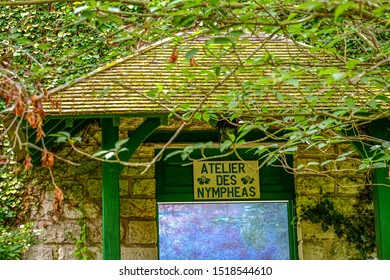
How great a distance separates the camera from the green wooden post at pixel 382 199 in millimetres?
6836

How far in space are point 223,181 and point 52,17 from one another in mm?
3149

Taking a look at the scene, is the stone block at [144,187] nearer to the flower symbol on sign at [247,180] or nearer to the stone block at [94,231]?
the stone block at [94,231]

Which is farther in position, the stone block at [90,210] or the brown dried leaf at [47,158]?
the stone block at [90,210]

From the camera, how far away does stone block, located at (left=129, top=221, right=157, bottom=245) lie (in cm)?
821

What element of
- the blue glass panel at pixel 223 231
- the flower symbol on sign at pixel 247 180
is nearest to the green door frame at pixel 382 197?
the blue glass panel at pixel 223 231

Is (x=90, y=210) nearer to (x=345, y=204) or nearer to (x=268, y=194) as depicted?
(x=268, y=194)

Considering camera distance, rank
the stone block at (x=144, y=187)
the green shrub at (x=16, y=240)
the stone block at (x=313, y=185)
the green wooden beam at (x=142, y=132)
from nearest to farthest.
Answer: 1. the green wooden beam at (x=142, y=132)
2. the green shrub at (x=16, y=240)
3. the stone block at (x=144, y=187)
4. the stone block at (x=313, y=185)

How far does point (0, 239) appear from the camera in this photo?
7.86 m

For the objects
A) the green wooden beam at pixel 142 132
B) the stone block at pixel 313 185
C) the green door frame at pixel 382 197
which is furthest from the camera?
the stone block at pixel 313 185

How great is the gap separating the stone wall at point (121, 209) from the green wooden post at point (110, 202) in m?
1.56

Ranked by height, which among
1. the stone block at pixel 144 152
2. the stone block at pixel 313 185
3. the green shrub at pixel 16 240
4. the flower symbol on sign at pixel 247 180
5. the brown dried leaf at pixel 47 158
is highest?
the stone block at pixel 144 152

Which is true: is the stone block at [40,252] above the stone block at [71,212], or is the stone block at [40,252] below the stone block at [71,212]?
below

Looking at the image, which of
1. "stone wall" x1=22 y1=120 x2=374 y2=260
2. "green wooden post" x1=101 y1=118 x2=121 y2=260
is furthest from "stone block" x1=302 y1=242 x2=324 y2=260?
"green wooden post" x1=101 y1=118 x2=121 y2=260
